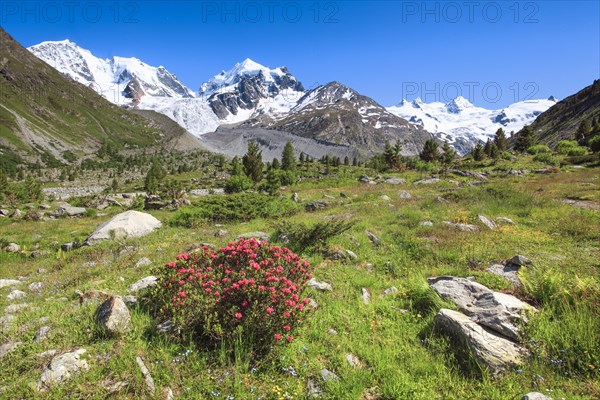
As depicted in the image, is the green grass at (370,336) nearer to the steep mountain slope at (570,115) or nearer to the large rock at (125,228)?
the large rock at (125,228)

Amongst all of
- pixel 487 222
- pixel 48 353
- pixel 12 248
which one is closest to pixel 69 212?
pixel 12 248

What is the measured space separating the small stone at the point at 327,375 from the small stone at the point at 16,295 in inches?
335

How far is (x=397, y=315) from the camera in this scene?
615cm

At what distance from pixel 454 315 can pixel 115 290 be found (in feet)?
25.1

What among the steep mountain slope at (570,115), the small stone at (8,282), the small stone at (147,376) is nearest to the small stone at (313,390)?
the small stone at (147,376)

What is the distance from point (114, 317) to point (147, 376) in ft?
4.91

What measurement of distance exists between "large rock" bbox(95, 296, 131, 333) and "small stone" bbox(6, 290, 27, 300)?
14.8ft

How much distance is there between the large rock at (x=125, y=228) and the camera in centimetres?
1405

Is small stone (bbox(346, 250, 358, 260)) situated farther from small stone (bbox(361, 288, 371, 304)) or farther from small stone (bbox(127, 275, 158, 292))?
small stone (bbox(127, 275, 158, 292))

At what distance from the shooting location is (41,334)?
→ 200 inches

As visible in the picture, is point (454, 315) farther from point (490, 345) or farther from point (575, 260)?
point (575, 260)

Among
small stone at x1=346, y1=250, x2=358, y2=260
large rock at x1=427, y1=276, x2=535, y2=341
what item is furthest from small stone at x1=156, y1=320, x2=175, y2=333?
small stone at x1=346, y1=250, x2=358, y2=260

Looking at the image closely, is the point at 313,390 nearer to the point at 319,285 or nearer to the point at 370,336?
the point at 370,336

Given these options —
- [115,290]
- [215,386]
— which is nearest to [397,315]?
[215,386]
